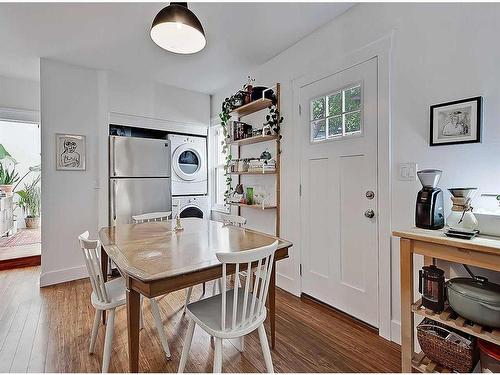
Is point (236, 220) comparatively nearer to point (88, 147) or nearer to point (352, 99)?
point (352, 99)

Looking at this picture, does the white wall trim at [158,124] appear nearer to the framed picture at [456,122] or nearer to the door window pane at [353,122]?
the door window pane at [353,122]

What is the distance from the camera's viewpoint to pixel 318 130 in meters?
2.51

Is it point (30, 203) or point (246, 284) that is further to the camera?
point (30, 203)

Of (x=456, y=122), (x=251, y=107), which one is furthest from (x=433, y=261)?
(x=251, y=107)

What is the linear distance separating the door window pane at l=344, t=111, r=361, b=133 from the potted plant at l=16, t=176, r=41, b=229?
5.85 metres

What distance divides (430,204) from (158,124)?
3389 millimetres

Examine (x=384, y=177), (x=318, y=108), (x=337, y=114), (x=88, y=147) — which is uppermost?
(x=318, y=108)

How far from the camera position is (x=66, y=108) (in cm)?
313

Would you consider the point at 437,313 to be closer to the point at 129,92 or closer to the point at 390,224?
the point at 390,224

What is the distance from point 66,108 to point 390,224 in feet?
11.8

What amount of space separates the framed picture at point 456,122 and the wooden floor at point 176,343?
4.70 ft

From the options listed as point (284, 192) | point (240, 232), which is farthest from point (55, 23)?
point (284, 192)

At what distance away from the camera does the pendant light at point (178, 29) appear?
1.49 meters

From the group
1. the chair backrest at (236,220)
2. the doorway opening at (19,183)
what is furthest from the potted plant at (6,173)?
the chair backrest at (236,220)
